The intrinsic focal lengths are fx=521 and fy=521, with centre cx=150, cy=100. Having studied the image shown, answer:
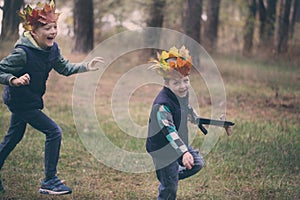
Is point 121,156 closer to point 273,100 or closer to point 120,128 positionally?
point 120,128

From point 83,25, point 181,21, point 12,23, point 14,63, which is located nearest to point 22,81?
point 14,63

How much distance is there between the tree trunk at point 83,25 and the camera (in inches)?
609

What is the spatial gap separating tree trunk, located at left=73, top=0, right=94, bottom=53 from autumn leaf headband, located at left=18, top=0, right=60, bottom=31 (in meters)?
10.6

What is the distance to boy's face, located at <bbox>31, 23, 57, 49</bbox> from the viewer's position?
187 inches

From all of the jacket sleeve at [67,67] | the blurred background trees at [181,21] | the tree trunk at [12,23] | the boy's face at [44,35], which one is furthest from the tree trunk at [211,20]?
the boy's face at [44,35]

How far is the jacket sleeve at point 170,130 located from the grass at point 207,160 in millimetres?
1433

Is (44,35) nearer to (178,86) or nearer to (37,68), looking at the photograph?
(37,68)

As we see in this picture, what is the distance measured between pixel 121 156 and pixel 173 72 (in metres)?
2.76

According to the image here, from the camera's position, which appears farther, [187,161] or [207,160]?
[207,160]

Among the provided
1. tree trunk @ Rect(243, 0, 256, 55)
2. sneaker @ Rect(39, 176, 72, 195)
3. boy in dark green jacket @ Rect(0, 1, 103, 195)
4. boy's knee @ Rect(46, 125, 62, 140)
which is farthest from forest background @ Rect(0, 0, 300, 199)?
tree trunk @ Rect(243, 0, 256, 55)

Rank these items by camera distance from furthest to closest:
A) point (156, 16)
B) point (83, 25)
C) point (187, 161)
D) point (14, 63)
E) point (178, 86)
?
1. point (156, 16)
2. point (83, 25)
3. point (14, 63)
4. point (178, 86)
5. point (187, 161)

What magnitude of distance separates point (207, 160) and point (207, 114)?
2.80 m

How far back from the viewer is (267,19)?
64.6ft

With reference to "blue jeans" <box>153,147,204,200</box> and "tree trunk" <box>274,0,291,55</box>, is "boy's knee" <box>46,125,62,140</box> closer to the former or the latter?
"blue jeans" <box>153,147,204,200</box>
